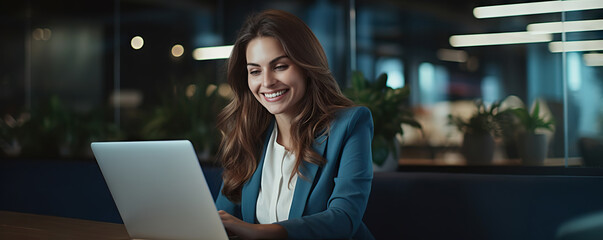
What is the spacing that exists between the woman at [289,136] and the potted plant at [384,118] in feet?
2.30

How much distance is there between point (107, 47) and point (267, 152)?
4.11 meters

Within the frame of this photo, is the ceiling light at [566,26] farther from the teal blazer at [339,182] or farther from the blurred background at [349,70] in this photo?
the teal blazer at [339,182]

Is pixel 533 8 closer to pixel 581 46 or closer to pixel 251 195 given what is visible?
pixel 581 46

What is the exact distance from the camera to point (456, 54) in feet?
14.3

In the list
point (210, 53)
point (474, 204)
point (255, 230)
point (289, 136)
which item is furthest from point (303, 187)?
point (210, 53)

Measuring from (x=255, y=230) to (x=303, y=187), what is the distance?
37cm

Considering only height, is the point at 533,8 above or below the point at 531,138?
above

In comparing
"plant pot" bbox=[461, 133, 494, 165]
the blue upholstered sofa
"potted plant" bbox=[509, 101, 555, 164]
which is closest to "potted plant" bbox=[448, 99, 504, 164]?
"plant pot" bbox=[461, 133, 494, 165]

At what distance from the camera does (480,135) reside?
3242 mm

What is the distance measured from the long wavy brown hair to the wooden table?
0.39 m

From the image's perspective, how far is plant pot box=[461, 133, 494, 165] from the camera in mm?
3223

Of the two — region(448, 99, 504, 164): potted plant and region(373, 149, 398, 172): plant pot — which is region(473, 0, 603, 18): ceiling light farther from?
region(373, 149, 398, 172): plant pot

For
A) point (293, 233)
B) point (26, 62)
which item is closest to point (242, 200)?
point (293, 233)

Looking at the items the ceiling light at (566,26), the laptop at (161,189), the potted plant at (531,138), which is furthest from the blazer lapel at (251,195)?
the ceiling light at (566,26)
